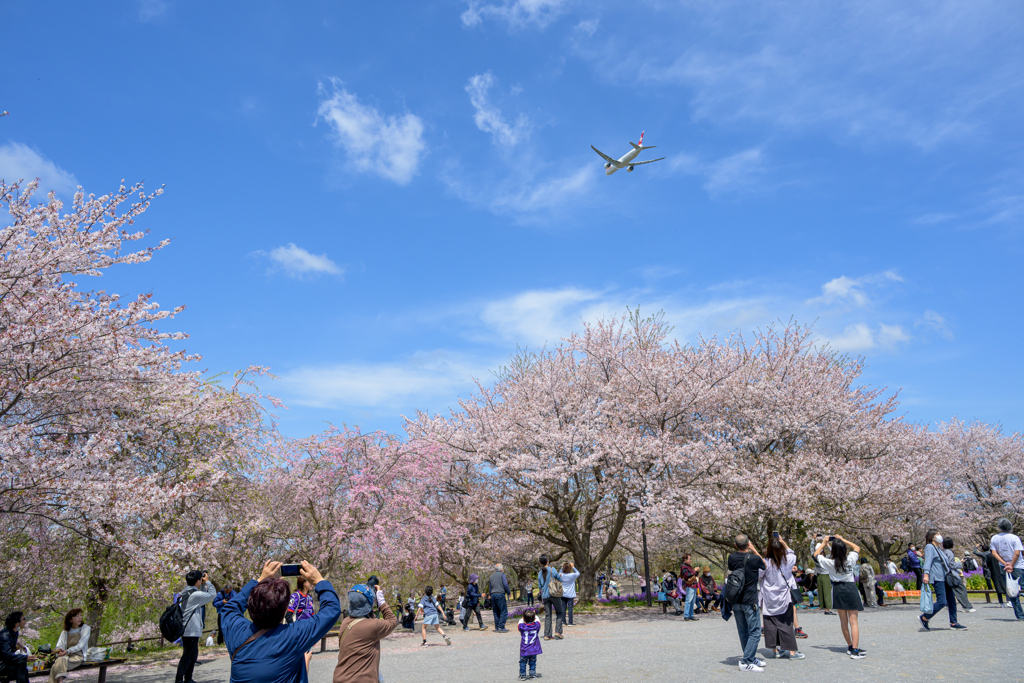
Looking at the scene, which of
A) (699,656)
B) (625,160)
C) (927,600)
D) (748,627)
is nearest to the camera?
(748,627)

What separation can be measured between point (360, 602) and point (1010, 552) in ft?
39.5

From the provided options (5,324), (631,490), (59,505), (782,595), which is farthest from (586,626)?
(5,324)

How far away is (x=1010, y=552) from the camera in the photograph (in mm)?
10898

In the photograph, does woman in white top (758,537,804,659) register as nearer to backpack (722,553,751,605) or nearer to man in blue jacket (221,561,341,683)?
backpack (722,553,751,605)

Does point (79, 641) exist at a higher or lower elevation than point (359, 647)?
lower

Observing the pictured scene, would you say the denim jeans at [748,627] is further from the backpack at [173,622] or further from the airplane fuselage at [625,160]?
the airplane fuselage at [625,160]

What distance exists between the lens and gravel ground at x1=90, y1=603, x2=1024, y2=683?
25.2 feet

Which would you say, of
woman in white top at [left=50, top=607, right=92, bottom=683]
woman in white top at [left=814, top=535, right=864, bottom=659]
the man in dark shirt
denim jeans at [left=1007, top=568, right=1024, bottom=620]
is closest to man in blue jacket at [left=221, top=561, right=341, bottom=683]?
the man in dark shirt

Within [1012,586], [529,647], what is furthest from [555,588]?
[1012,586]

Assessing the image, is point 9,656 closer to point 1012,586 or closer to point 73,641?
point 73,641

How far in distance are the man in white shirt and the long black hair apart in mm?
4386

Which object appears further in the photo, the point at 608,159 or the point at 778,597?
the point at 608,159

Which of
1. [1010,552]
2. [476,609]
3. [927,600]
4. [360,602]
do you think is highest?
[1010,552]

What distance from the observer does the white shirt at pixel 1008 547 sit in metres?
10.8
